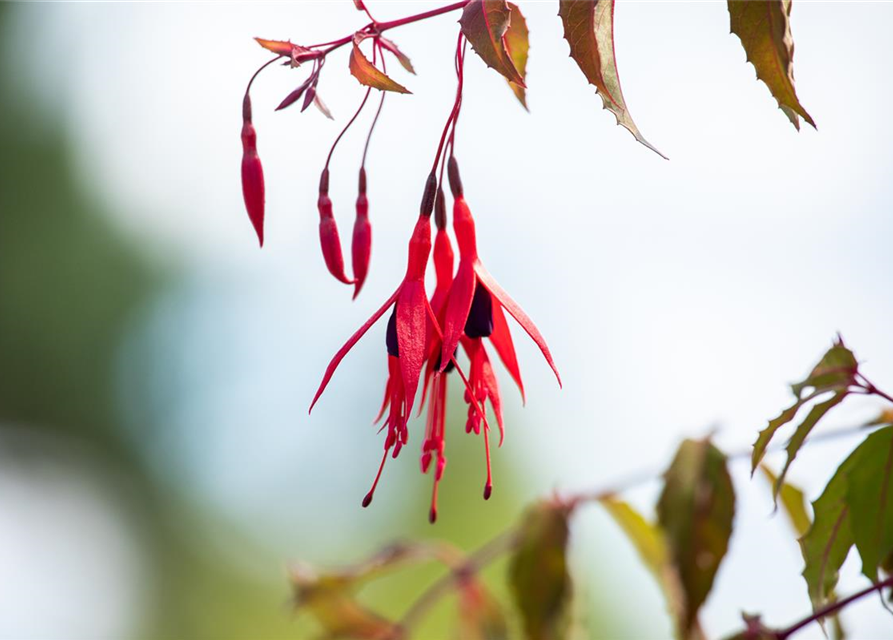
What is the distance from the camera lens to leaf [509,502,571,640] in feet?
3.44

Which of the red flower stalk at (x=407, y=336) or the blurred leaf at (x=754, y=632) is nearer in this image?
the red flower stalk at (x=407, y=336)

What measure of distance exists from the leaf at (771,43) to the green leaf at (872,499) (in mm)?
261

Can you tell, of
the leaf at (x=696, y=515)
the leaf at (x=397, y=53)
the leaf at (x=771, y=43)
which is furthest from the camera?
the leaf at (x=696, y=515)

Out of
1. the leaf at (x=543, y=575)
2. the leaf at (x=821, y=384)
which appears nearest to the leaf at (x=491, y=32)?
the leaf at (x=821, y=384)

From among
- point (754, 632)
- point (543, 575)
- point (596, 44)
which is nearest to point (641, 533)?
point (543, 575)

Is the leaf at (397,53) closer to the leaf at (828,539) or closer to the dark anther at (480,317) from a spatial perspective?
the dark anther at (480,317)

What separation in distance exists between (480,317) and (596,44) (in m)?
0.18

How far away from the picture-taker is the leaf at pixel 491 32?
2.10 ft

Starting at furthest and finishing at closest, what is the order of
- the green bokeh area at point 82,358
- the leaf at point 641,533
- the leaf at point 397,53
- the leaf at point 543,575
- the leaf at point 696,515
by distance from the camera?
1. the green bokeh area at point 82,358
2. the leaf at point 641,533
3. the leaf at point 543,575
4. the leaf at point 696,515
5. the leaf at point 397,53

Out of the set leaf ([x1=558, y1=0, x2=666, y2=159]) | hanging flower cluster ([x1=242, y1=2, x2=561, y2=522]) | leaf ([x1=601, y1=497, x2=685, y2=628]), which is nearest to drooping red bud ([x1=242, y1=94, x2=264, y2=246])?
hanging flower cluster ([x1=242, y1=2, x2=561, y2=522])

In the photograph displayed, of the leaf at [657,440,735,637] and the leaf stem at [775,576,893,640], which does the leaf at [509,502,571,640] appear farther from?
the leaf stem at [775,576,893,640]

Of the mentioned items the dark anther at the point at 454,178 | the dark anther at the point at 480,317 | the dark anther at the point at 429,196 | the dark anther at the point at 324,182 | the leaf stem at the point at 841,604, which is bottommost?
the leaf stem at the point at 841,604

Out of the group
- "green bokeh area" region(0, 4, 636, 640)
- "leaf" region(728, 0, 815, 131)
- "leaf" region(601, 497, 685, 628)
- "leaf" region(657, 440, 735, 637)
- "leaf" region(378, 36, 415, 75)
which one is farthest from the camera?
"green bokeh area" region(0, 4, 636, 640)

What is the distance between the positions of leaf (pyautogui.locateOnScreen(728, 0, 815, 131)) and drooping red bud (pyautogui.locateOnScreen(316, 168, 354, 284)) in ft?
0.96
